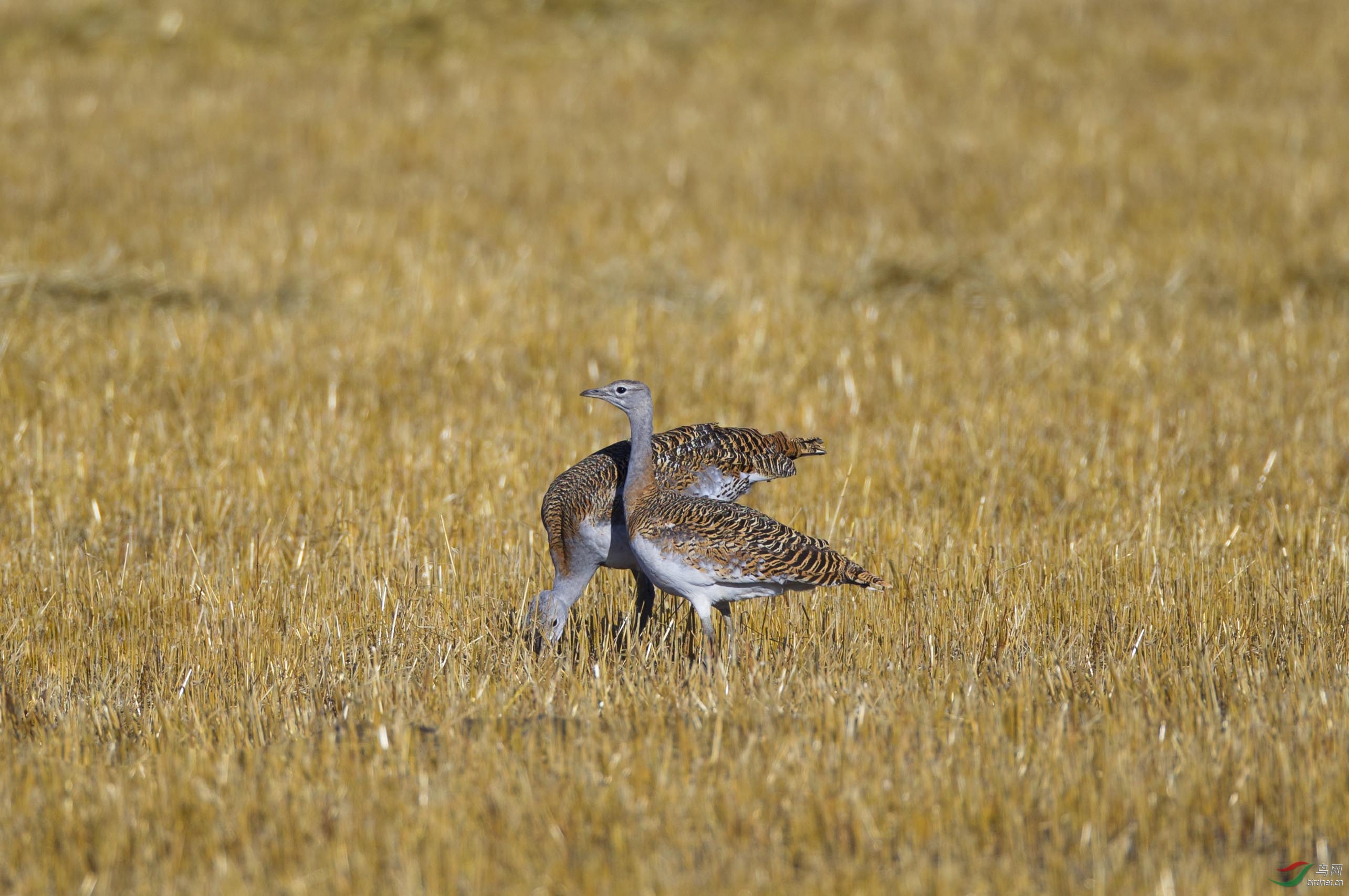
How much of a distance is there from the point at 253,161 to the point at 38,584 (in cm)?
895

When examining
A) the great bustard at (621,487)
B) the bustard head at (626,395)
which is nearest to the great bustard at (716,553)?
the bustard head at (626,395)

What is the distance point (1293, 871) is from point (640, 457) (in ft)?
7.66

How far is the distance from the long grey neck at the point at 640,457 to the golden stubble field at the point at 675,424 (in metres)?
0.59

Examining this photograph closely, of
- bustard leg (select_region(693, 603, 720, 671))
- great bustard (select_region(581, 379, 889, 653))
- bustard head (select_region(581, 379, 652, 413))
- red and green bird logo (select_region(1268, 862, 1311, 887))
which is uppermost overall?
bustard head (select_region(581, 379, 652, 413))

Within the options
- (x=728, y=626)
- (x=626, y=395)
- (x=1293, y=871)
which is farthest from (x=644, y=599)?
(x=1293, y=871)

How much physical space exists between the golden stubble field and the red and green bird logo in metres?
0.08

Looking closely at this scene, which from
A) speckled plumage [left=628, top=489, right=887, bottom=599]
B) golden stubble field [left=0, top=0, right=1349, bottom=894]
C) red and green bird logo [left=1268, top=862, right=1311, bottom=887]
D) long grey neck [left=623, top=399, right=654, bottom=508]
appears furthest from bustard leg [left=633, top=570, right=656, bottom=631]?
red and green bird logo [left=1268, top=862, right=1311, bottom=887]

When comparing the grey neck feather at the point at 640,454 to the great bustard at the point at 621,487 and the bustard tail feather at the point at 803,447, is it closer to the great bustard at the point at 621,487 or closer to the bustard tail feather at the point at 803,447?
the great bustard at the point at 621,487

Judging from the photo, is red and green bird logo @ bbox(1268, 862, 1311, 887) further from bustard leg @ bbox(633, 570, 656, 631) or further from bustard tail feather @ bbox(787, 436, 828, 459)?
bustard tail feather @ bbox(787, 436, 828, 459)

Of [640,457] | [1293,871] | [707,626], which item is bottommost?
[1293,871]

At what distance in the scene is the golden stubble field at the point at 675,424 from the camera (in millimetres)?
3342

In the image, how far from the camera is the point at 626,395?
4609 millimetres

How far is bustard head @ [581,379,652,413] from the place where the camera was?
15.1 ft

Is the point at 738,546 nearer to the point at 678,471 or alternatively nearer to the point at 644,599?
the point at 678,471
